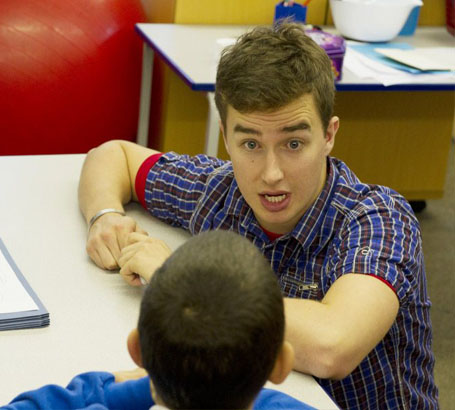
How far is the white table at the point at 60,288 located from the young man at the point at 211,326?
1.46ft

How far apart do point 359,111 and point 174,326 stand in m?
2.75

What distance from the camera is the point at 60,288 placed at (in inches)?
56.2

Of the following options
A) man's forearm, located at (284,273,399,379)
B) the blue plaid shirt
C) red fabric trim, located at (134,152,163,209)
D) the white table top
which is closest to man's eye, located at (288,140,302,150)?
the blue plaid shirt

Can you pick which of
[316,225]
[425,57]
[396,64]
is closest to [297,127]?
[316,225]

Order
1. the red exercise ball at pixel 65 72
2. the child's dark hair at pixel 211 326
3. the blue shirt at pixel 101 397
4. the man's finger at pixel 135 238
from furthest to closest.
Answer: the red exercise ball at pixel 65 72 < the man's finger at pixel 135 238 < the blue shirt at pixel 101 397 < the child's dark hair at pixel 211 326

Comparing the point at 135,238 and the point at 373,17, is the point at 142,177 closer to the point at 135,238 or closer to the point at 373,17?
the point at 135,238

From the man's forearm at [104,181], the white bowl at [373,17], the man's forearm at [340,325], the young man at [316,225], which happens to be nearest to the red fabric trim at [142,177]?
the man's forearm at [104,181]

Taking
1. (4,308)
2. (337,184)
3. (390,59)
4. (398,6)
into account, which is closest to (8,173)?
(4,308)

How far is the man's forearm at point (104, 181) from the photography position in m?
1.69

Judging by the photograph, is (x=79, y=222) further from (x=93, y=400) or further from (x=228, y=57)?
(x=93, y=400)

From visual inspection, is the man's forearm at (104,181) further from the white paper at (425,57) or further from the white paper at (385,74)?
the white paper at (425,57)

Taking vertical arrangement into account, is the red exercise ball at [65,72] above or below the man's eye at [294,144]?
below

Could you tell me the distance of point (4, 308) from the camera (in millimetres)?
1316

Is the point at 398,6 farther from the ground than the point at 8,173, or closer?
farther from the ground
